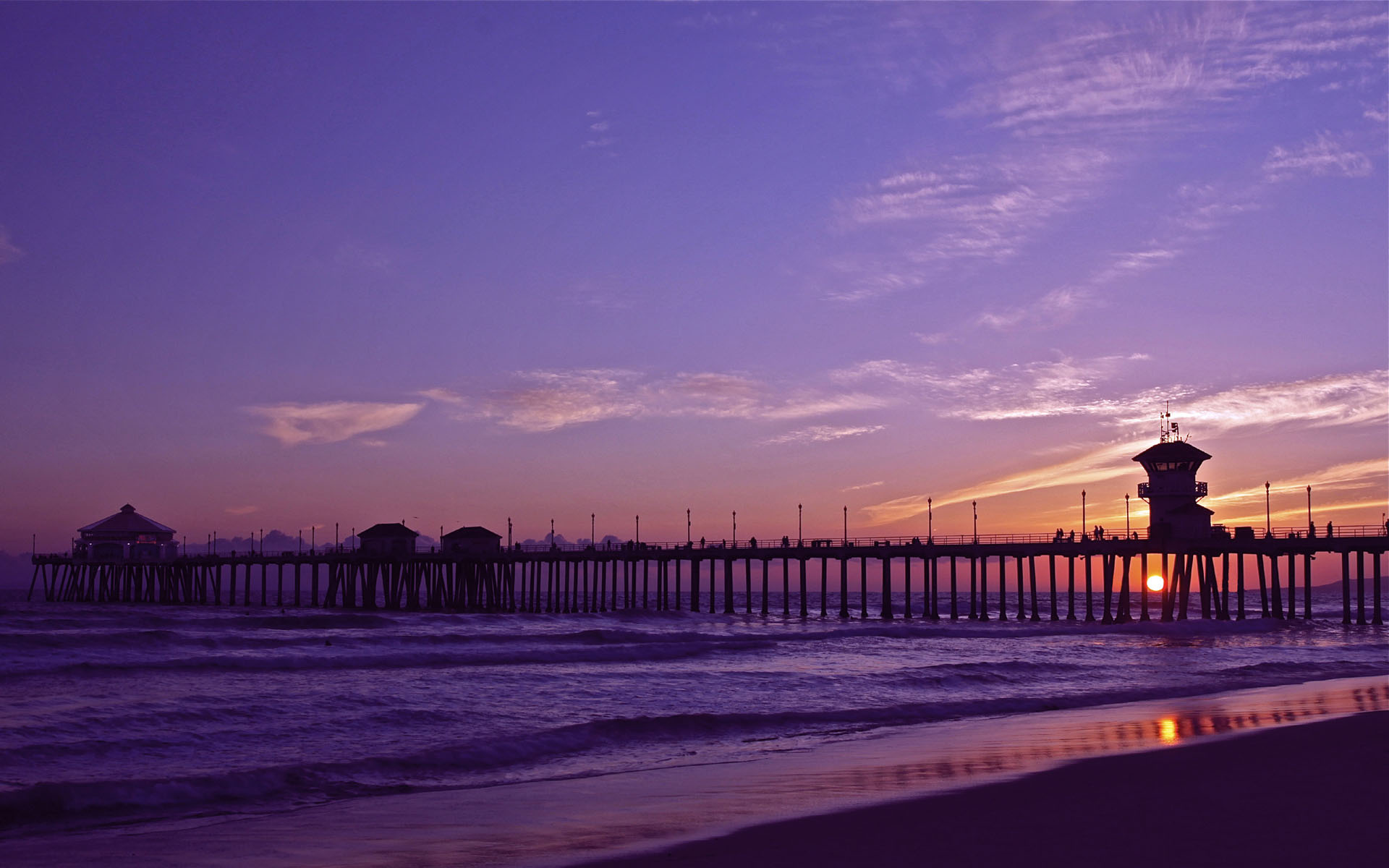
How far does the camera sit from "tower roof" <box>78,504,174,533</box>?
89.8m

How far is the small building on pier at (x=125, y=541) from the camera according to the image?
292 ft

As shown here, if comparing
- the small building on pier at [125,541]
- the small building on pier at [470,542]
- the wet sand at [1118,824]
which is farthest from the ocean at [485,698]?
the small building on pier at [125,541]

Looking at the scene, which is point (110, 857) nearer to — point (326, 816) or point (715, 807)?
point (326, 816)

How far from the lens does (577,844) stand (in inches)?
343

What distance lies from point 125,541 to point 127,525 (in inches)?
62.0

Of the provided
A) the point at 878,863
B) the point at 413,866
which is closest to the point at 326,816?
the point at 413,866

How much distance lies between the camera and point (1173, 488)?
2047 inches

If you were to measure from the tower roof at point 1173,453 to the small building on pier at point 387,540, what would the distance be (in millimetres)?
44046

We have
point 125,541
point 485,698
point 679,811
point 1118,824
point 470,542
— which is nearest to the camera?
point 1118,824

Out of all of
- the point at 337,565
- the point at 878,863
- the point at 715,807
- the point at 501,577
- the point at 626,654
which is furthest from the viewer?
the point at 337,565

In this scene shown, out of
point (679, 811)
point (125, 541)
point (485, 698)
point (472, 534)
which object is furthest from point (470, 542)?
point (679, 811)

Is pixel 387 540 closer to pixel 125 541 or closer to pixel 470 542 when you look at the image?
pixel 470 542

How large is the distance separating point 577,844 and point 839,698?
13975 millimetres

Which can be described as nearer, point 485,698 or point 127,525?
point 485,698
